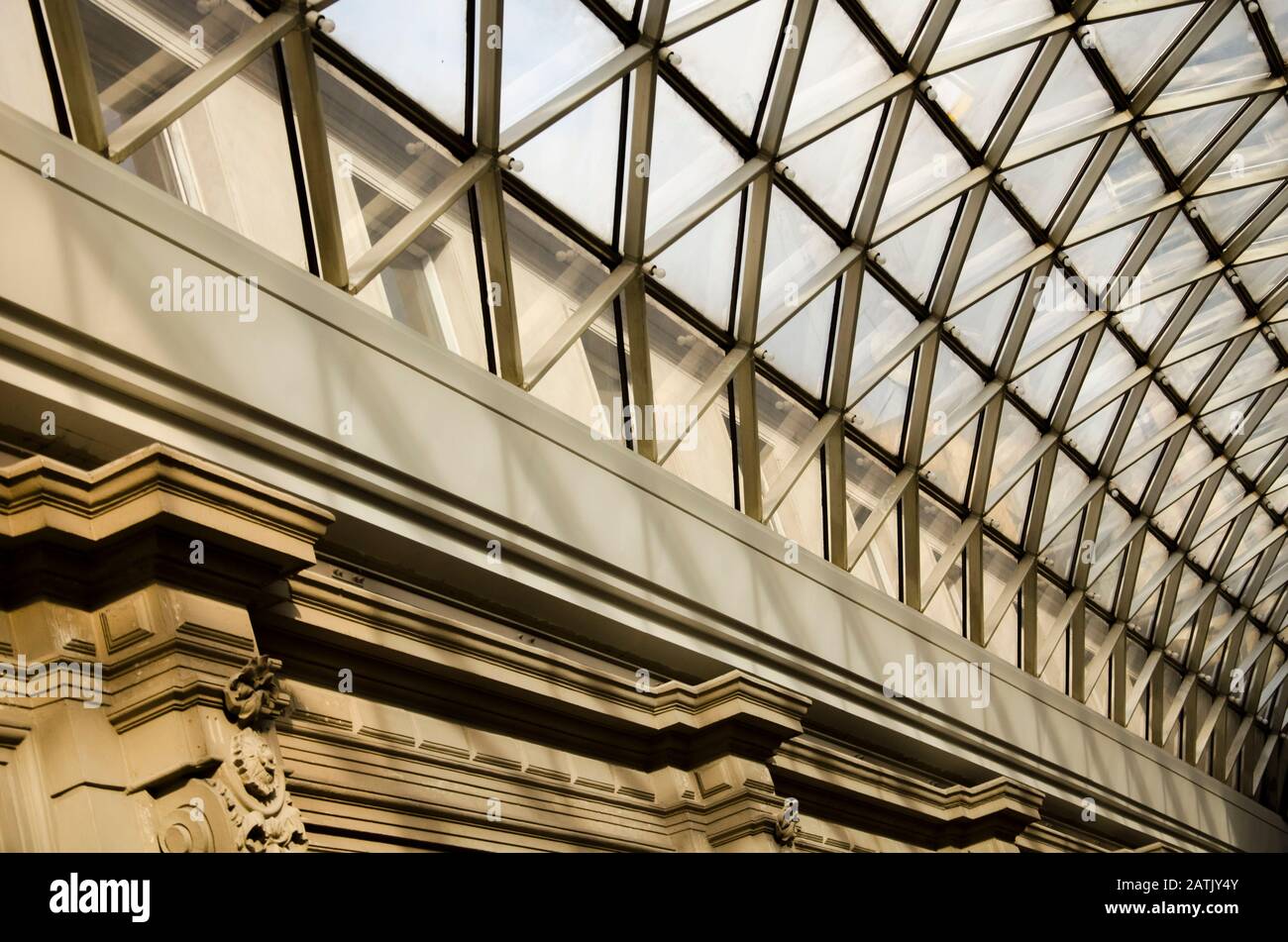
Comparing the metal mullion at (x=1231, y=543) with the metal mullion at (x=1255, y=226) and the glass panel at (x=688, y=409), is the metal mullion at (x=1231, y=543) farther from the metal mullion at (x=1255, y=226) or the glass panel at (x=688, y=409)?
the glass panel at (x=688, y=409)

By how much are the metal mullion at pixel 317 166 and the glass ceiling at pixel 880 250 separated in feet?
0.19

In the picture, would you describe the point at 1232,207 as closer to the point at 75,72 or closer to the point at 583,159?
the point at 583,159

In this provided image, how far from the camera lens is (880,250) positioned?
77.4 feet

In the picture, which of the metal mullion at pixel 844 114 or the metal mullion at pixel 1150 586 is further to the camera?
the metal mullion at pixel 1150 586

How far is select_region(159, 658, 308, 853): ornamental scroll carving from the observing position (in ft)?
30.4

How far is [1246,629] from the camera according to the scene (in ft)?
151

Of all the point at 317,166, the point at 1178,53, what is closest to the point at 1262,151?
the point at 1178,53

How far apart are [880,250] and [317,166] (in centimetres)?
1229

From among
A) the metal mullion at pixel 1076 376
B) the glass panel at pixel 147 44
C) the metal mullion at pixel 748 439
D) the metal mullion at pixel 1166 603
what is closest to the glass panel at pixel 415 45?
the glass panel at pixel 147 44

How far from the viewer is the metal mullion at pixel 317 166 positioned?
46.9 ft

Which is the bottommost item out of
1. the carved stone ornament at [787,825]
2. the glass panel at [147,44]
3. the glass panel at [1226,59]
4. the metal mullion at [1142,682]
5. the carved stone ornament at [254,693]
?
the carved stone ornament at [787,825]

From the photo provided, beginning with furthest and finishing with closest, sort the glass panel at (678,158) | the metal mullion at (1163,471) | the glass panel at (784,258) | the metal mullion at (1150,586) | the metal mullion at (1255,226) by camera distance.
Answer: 1. the metal mullion at (1150,586)
2. the metal mullion at (1163,471)
3. the metal mullion at (1255,226)
4. the glass panel at (784,258)
5. the glass panel at (678,158)

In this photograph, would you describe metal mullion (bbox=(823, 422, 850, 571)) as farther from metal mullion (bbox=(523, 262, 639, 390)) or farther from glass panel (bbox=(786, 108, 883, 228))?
metal mullion (bbox=(523, 262, 639, 390))
